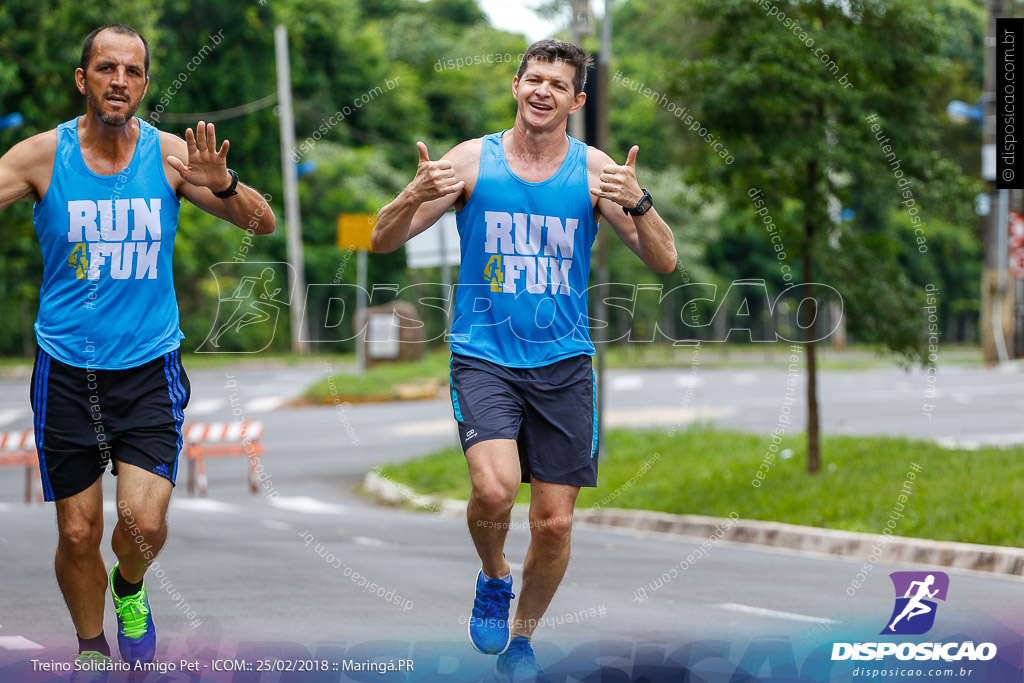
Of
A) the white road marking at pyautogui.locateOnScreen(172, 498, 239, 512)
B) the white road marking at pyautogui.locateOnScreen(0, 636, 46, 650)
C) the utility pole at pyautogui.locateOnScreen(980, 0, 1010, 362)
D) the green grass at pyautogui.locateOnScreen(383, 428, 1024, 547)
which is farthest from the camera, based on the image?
the utility pole at pyautogui.locateOnScreen(980, 0, 1010, 362)

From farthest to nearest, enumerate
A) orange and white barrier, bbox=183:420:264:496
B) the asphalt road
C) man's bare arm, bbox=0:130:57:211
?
orange and white barrier, bbox=183:420:264:496
the asphalt road
man's bare arm, bbox=0:130:57:211

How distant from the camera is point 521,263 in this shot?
442cm

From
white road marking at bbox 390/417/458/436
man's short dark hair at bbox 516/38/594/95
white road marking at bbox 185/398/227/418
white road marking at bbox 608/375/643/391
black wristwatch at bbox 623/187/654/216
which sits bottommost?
white road marking at bbox 608/375/643/391

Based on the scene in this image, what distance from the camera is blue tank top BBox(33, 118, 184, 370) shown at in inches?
169

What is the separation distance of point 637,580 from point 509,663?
3185mm

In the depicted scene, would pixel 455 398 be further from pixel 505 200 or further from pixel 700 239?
pixel 700 239

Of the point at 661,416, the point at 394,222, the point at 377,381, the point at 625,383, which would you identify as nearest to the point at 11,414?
the point at 377,381

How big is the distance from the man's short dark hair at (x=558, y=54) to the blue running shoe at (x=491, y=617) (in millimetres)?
1786

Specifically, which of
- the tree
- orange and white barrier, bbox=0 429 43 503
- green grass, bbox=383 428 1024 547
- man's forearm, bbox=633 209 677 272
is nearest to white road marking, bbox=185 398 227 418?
orange and white barrier, bbox=0 429 43 503

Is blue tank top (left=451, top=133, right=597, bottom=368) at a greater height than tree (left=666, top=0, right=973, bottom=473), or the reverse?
tree (left=666, top=0, right=973, bottom=473)

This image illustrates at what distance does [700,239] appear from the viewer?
4197cm

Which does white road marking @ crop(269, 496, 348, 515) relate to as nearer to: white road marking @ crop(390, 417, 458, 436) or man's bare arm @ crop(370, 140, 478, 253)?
white road marking @ crop(390, 417, 458, 436)

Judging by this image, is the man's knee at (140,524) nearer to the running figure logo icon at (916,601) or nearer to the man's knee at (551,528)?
the man's knee at (551,528)

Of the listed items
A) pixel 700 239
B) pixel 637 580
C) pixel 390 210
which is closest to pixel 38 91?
pixel 637 580
